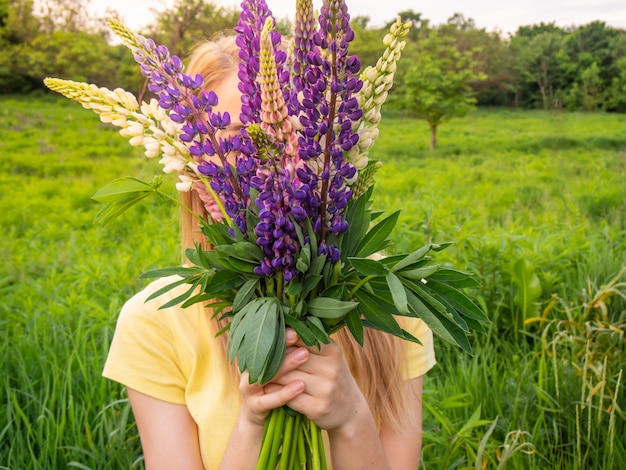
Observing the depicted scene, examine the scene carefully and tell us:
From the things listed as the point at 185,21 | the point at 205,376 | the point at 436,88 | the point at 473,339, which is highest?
the point at 185,21

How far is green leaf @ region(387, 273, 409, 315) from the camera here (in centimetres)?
80

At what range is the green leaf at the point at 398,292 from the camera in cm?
80

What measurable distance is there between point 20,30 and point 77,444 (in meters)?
25.1

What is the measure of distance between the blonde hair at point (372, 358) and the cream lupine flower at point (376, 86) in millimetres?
789

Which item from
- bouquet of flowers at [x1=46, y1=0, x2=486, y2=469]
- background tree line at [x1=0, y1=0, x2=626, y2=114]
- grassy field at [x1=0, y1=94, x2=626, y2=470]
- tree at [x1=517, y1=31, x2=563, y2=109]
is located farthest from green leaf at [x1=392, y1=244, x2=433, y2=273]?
tree at [x1=517, y1=31, x2=563, y2=109]

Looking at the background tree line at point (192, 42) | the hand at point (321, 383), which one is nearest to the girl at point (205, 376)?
the hand at point (321, 383)

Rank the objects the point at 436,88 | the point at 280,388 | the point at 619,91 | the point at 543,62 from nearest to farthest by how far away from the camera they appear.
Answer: the point at 280,388 → the point at 436,88 → the point at 619,91 → the point at 543,62

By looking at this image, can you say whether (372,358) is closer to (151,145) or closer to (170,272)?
(170,272)

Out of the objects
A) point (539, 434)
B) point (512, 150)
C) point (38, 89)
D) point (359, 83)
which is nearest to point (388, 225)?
point (359, 83)

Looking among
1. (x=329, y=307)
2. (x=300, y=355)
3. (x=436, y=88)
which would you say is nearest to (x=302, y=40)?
(x=329, y=307)

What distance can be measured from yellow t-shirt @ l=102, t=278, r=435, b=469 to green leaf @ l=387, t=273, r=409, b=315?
0.81m

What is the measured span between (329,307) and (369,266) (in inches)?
3.7

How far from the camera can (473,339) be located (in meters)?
3.57

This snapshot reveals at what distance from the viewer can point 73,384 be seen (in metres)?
2.83
